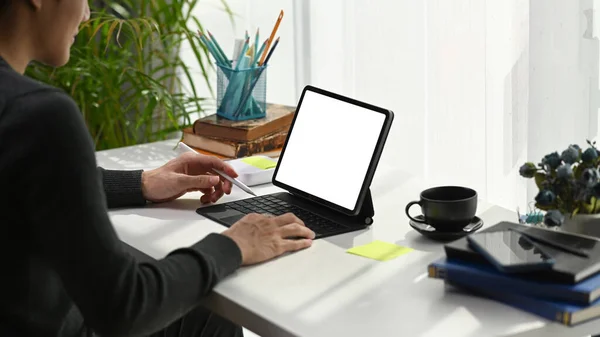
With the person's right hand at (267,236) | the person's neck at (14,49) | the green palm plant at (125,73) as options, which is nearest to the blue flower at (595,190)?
the person's right hand at (267,236)

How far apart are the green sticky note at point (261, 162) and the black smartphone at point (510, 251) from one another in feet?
2.33

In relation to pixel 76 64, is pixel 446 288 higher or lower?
lower

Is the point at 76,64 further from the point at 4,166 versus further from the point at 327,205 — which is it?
the point at 4,166


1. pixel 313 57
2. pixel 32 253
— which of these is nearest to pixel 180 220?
pixel 32 253

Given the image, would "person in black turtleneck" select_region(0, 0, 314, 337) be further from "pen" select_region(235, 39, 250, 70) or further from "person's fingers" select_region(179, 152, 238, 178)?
"pen" select_region(235, 39, 250, 70)

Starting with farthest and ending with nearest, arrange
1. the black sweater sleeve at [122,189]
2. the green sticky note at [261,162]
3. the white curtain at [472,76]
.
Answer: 1. the white curtain at [472,76]
2. the green sticky note at [261,162]
3. the black sweater sleeve at [122,189]

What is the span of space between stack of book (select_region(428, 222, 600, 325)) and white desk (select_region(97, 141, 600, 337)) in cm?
2

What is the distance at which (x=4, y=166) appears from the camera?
3.61 feet

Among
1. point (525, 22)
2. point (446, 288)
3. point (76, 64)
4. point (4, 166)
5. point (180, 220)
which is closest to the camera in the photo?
point (4, 166)

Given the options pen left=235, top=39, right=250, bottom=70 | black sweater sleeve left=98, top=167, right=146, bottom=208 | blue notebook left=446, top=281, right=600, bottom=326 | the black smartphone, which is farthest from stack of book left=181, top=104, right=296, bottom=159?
blue notebook left=446, top=281, right=600, bottom=326

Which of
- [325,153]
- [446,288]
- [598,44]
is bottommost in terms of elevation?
[446,288]

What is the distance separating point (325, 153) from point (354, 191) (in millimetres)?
124

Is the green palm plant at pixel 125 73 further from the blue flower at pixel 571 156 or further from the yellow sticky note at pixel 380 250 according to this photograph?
the blue flower at pixel 571 156

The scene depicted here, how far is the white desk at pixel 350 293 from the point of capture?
1.14m
